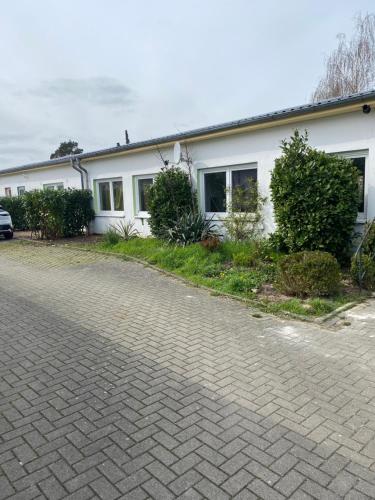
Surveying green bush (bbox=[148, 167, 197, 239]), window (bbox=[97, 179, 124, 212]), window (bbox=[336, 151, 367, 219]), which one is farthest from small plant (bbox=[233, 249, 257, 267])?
window (bbox=[97, 179, 124, 212])

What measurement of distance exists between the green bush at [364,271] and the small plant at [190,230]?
437 centimetres

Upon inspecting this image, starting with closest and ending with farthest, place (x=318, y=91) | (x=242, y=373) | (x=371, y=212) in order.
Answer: (x=242, y=373), (x=371, y=212), (x=318, y=91)

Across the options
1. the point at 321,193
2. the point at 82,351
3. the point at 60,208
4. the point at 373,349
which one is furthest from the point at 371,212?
the point at 60,208

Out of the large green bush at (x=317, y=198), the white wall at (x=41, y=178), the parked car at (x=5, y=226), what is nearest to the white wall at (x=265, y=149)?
the large green bush at (x=317, y=198)

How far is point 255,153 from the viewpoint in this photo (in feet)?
32.3

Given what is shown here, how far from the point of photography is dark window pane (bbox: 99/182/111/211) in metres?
15.6

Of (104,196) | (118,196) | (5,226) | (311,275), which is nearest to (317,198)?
(311,275)

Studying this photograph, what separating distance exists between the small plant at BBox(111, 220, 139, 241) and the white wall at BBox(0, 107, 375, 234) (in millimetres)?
231

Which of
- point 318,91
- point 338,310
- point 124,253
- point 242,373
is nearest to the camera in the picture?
point 242,373

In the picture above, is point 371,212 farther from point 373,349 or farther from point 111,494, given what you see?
point 111,494

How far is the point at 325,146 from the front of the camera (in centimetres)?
838

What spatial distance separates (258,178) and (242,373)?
6911 millimetres

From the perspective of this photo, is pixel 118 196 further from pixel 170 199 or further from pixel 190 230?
pixel 190 230

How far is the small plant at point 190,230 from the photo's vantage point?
34.1 ft
